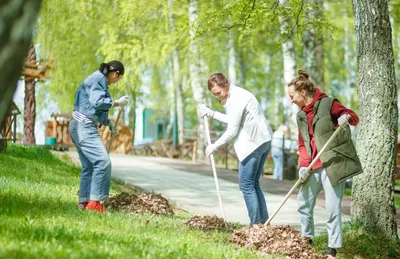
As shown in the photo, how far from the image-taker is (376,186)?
28.5ft

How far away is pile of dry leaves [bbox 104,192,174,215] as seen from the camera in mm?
8906

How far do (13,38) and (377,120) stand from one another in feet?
19.8

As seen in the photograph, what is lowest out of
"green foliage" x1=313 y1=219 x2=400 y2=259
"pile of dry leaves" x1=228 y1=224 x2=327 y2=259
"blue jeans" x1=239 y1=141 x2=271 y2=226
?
"green foliage" x1=313 y1=219 x2=400 y2=259

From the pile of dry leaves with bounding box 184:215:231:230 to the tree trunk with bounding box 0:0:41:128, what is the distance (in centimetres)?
Answer: 485

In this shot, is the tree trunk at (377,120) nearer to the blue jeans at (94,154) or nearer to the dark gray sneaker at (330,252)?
the dark gray sneaker at (330,252)

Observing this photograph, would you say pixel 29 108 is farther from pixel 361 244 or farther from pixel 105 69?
pixel 361 244

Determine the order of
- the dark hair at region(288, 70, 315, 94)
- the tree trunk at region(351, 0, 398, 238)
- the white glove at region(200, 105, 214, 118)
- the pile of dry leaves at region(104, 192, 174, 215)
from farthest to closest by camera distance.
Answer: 1. the pile of dry leaves at region(104, 192, 174, 215)
2. the tree trunk at region(351, 0, 398, 238)
3. the white glove at region(200, 105, 214, 118)
4. the dark hair at region(288, 70, 315, 94)

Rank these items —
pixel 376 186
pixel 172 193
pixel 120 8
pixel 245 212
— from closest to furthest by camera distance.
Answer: pixel 376 186 → pixel 245 212 → pixel 172 193 → pixel 120 8

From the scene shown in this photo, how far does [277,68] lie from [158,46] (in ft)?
69.7

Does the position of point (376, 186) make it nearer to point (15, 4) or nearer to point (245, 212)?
point (245, 212)

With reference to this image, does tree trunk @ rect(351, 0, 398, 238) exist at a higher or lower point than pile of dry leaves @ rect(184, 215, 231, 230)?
higher

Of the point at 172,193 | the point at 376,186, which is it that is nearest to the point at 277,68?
the point at 172,193

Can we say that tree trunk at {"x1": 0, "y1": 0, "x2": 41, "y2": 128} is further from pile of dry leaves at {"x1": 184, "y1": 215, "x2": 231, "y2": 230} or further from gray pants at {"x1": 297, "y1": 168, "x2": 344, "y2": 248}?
pile of dry leaves at {"x1": 184, "y1": 215, "x2": 231, "y2": 230}

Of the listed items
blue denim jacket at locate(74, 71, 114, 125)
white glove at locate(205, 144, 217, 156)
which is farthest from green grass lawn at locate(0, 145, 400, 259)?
blue denim jacket at locate(74, 71, 114, 125)
